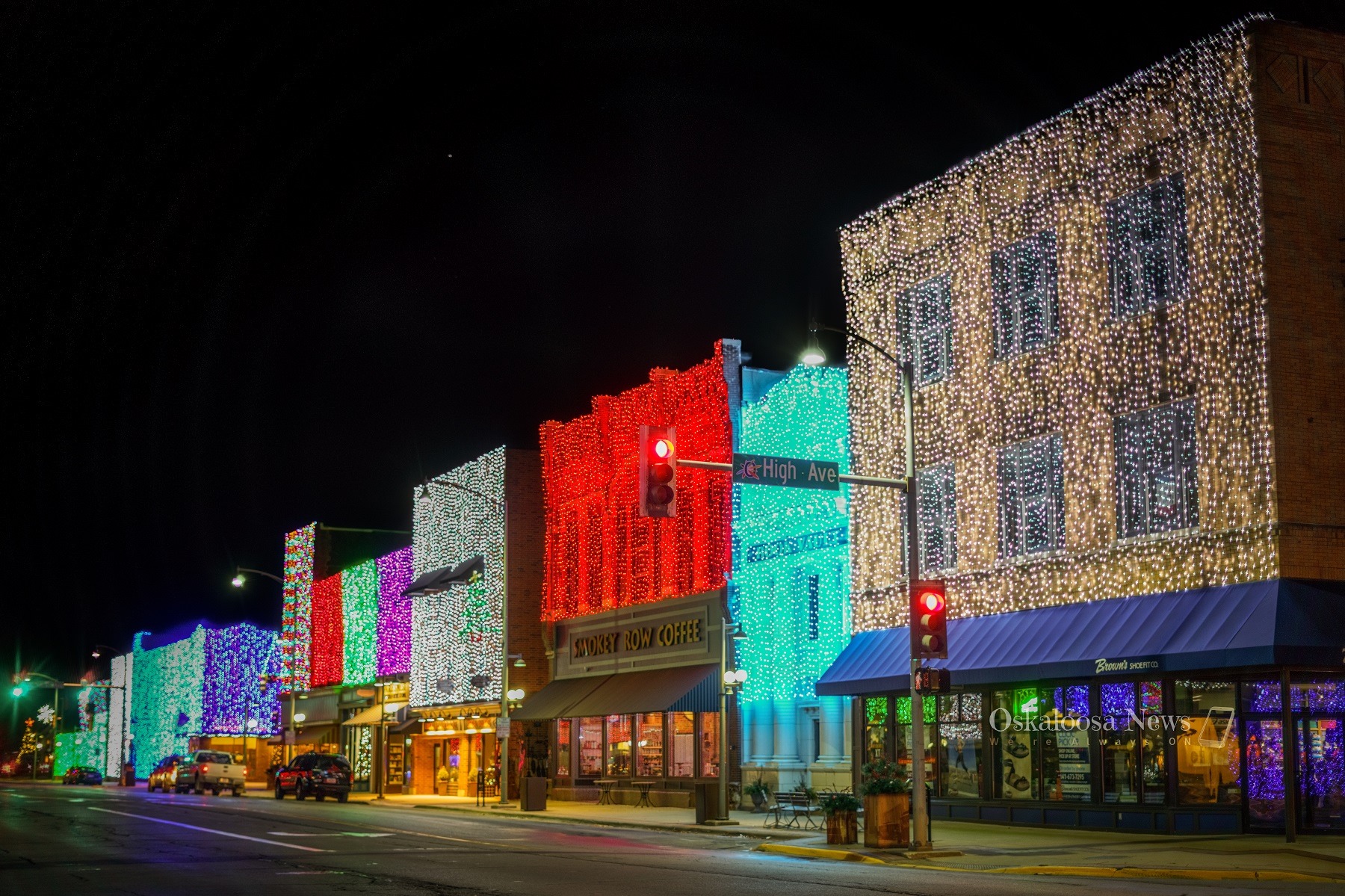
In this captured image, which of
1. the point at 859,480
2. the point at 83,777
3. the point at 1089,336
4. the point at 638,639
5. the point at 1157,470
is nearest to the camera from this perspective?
the point at 859,480

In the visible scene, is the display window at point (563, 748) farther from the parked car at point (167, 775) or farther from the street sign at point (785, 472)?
the parked car at point (167, 775)

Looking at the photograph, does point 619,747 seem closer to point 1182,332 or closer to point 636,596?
point 636,596

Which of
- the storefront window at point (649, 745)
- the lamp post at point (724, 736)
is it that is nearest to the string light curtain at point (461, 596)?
the storefront window at point (649, 745)

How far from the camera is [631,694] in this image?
3959 cm

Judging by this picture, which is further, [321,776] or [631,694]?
[321,776]

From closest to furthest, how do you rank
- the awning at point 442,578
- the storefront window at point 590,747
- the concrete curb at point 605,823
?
the concrete curb at point 605,823
the storefront window at point 590,747
the awning at point 442,578

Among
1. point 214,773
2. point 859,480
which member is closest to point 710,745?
point 859,480

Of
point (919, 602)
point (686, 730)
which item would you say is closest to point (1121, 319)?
point (919, 602)

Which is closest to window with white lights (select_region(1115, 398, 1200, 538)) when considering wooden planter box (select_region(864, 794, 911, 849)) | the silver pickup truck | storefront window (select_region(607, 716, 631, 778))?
wooden planter box (select_region(864, 794, 911, 849))

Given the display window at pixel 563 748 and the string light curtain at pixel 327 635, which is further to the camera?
the string light curtain at pixel 327 635

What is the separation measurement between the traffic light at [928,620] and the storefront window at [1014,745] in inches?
254

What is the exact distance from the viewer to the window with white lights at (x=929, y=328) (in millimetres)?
30312

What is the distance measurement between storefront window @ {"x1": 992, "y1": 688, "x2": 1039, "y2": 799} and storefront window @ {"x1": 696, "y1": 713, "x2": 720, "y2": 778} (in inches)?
407

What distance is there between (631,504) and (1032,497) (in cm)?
1579
